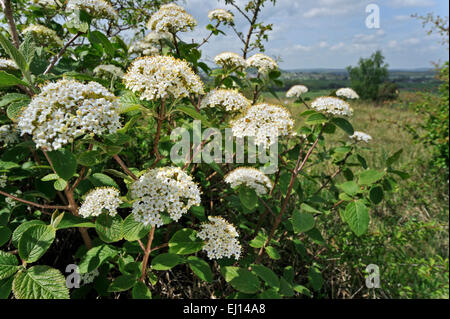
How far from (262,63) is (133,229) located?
1.53 m

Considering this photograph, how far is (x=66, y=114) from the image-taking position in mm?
865

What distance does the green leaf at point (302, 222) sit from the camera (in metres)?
1.33

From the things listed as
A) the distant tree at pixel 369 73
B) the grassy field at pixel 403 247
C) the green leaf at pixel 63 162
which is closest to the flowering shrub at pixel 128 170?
the green leaf at pixel 63 162

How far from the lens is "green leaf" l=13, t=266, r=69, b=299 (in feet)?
3.16

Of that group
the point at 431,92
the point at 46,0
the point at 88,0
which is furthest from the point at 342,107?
the point at 431,92

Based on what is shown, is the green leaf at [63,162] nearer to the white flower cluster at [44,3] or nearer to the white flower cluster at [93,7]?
the white flower cluster at [93,7]

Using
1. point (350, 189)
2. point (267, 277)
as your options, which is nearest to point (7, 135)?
point (267, 277)

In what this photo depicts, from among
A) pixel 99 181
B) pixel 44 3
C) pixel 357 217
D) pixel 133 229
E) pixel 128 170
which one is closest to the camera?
pixel 133 229

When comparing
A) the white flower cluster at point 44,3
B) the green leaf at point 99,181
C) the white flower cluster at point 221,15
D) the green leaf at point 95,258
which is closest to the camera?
the green leaf at point 95,258

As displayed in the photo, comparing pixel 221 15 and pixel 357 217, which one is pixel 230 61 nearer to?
pixel 221 15

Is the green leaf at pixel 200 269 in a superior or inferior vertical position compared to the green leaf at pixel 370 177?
inferior

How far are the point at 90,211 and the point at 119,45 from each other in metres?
1.26

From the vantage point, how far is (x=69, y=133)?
33.6 inches

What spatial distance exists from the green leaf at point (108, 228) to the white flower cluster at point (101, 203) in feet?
0.08
